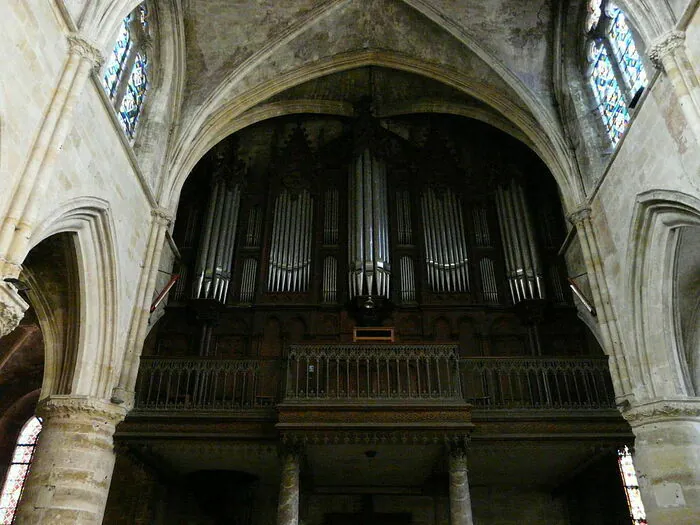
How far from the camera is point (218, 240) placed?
14.0 m

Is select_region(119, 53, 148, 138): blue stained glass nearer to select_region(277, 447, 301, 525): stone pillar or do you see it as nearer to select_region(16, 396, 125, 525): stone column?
select_region(16, 396, 125, 525): stone column

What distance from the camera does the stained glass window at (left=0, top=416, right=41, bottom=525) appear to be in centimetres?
1419

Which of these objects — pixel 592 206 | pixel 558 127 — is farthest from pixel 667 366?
pixel 558 127

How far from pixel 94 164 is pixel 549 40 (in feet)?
33.0

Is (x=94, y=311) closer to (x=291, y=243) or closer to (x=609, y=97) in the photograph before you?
(x=291, y=243)

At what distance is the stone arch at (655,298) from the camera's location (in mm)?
9547

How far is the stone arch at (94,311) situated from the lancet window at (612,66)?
30.0 feet

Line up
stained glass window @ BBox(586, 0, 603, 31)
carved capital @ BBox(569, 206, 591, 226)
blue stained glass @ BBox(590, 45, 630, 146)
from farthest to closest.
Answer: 1. stained glass window @ BBox(586, 0, 603, 31)
2. carved capital @ BBox(569, 206, 591, 226)
3. blue stained glass @ BBox(590, 45, 630, 146)

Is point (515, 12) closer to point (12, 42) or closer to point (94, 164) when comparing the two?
point (94, 164)

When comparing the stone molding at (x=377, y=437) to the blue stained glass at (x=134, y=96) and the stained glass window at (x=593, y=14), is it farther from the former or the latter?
the stained glass window at (x=593, y=14)

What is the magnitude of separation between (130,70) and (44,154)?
5.09m

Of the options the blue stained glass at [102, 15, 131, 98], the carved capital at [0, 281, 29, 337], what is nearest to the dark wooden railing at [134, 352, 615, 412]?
the carved capital at [0, 281, 29, 337]

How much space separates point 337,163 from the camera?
16.0 m

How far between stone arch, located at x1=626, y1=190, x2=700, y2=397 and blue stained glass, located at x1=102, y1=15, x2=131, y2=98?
936cm
